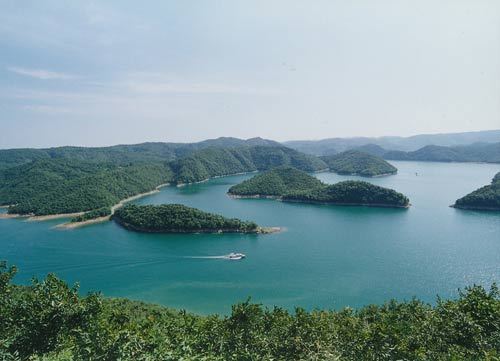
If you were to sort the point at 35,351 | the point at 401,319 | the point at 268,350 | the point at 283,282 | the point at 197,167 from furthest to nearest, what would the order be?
the point at 197,167 → the point at 283,282 → the point at 401,319 → the point at 268,350 → the point at 35,351

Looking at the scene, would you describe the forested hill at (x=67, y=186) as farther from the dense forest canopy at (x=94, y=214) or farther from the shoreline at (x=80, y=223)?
the shoreline at (x=80, y=223)

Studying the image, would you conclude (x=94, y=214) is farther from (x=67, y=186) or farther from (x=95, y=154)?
(x=95, y=154)

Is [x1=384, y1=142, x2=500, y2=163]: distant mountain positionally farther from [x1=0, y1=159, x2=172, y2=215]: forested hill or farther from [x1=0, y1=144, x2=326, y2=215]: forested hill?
[x1=0, y1=159, x2=172, y2=215]: forested hill

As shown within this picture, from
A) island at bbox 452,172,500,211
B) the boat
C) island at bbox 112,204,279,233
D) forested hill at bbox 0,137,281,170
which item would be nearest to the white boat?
the boat

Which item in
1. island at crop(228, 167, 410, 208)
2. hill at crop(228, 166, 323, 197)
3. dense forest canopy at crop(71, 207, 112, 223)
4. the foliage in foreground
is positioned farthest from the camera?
hill at crop(228, 166, 323, 197)

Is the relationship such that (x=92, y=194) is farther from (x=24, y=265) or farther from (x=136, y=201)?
(x=24, y=265)

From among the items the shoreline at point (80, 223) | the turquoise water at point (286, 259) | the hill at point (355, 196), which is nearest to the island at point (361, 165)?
the hill at point (355, 196)

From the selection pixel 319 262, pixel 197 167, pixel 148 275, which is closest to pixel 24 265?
pixel 148 275

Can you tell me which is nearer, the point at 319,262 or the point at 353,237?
the point at 319,262
